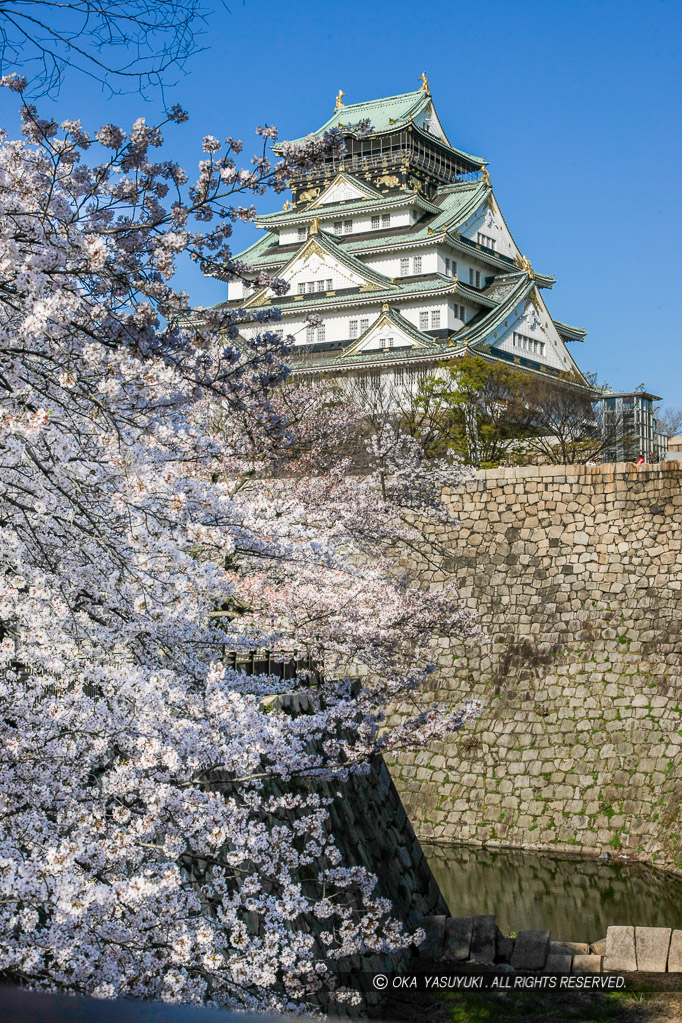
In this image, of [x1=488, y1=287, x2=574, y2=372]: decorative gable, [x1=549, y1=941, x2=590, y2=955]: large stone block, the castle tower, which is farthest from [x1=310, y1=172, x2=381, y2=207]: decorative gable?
[x1=549, y1=941, x2=590, y2=955]: large stone block

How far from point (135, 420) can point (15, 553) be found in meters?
0.74

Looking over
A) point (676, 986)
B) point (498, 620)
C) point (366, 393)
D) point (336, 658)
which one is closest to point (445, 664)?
point (498, 620)

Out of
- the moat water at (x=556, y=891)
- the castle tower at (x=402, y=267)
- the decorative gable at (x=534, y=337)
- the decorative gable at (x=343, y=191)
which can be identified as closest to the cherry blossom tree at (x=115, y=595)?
the moat water at (x=556, y=891)

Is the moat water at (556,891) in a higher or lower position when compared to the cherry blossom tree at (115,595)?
lower

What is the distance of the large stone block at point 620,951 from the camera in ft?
25.9

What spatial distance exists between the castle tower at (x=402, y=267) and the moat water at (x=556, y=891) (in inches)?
693

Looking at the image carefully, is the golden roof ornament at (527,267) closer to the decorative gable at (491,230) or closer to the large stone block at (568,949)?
the decorative gable at (491,230)

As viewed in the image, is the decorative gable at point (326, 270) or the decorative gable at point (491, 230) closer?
the decorative gable at point (326, 270)

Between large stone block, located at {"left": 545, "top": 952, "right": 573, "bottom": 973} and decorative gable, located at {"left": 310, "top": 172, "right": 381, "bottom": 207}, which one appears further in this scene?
decorative gable, located at {"left": 310, "top": 172, "right": 381, "bottom": 207}

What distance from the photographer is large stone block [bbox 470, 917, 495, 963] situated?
830 centimetres

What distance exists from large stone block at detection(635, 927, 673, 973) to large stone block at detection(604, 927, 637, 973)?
0.13 ft

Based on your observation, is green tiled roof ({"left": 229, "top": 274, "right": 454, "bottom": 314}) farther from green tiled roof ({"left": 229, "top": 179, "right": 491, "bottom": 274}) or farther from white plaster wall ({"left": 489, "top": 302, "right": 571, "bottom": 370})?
white plaster wall ({"left": 489, "top": 302, "right": 571, "bottom": 370})

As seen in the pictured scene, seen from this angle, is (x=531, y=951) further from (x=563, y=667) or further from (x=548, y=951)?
(x=563, y=667)

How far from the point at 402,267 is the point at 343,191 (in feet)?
13.3
